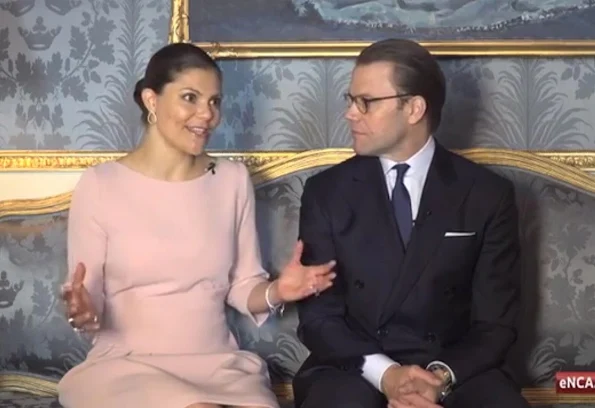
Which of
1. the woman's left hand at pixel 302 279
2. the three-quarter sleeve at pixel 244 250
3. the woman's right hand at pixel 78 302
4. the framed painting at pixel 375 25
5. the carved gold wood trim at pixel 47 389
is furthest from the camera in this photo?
the framed painting at pixel 375 25

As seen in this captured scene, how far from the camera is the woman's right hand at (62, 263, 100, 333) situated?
6.56ft

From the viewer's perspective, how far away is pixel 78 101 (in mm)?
2779

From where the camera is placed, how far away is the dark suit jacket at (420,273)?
2.19 metres

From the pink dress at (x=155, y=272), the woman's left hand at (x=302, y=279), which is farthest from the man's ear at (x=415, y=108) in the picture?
the pink dress at (x=155, y=272)

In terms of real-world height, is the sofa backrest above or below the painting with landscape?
below

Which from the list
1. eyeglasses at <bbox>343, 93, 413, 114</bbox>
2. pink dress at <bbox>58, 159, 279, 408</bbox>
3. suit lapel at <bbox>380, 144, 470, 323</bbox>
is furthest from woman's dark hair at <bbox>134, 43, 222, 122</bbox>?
suit lapel at <bbox>380, 144, 470, 323</bbox>

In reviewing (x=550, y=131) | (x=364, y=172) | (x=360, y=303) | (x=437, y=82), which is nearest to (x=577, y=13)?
(x=550, y=131)

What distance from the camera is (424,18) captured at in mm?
2736

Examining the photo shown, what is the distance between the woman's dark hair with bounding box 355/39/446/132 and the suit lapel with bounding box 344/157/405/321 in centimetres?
20

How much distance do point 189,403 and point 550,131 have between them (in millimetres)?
1369

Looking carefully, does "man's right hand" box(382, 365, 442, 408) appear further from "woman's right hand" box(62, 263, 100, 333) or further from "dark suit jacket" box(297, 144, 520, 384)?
"woman's right hand" box(62, 263, 100, 333)

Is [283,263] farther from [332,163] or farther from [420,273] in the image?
[420,273]

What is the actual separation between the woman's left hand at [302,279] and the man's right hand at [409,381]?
241mm

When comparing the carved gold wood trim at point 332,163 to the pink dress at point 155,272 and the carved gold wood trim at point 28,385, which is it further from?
the carved gold wood trim at point 28,385
